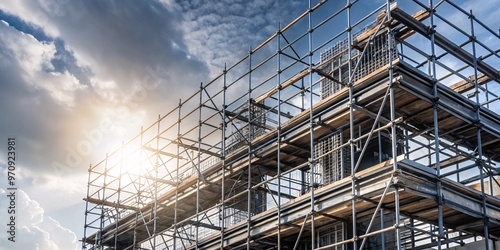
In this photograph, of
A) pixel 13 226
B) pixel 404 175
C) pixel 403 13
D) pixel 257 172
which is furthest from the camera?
pixel 13 226

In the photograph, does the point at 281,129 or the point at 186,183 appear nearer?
the point at 281,129

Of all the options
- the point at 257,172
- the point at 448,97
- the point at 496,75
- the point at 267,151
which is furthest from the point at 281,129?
the point at 496,75

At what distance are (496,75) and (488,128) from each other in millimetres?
3269

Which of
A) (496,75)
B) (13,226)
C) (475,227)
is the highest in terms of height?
(496,75)

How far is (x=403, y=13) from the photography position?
1742 cm

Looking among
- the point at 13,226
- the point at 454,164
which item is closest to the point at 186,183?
the point at 13,226

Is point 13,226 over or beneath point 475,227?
over

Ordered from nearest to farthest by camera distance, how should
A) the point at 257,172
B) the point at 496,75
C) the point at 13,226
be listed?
1. the point at 496,75
2. the point at 257,172
3. the point at 13,226

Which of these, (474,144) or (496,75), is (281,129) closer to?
(474,144)

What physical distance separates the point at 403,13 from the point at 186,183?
34.7ft

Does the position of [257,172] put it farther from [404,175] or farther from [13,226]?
[13,226]

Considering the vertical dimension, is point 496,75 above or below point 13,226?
above

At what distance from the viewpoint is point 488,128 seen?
18.4 m

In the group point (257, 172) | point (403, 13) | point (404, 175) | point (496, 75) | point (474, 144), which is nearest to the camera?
point (404, 175)
